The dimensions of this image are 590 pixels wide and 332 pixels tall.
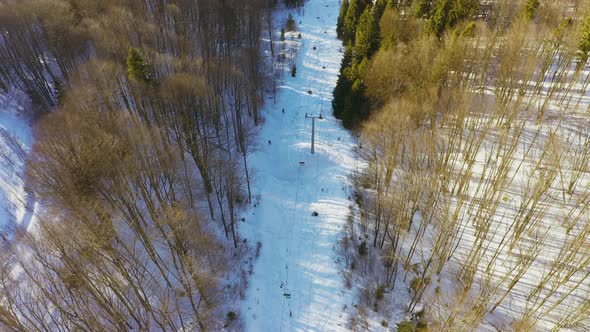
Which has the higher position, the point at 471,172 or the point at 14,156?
the point at 471,172

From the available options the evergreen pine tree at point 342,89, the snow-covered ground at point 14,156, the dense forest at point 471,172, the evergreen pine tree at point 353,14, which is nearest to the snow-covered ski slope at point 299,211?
the evergreen pine tree at point 342,89

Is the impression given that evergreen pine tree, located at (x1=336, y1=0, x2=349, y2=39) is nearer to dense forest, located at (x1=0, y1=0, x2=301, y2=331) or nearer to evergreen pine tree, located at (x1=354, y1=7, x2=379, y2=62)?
evergreen pine tree, located at (x1=354, y1=7, x2=379, y2=62)

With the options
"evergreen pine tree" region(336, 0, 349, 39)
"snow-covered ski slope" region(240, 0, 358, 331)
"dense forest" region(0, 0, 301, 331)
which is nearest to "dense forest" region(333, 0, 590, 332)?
"snow-covered ski slope" region(240, 0, 358, 331)

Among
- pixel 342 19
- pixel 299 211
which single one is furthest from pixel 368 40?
pixel 299 211

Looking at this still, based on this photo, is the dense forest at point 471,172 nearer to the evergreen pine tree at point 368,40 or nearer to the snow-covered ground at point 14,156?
the evergreen pine tree at point 368,40

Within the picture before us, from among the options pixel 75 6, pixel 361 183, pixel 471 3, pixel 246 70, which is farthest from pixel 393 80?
pixel 75 6

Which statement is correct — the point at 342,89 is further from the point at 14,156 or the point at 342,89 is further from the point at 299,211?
the point at 14,156

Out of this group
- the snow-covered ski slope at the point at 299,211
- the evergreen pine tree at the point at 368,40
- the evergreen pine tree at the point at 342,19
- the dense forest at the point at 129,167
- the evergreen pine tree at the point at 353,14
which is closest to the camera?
the dense forest at the point at 129,167
